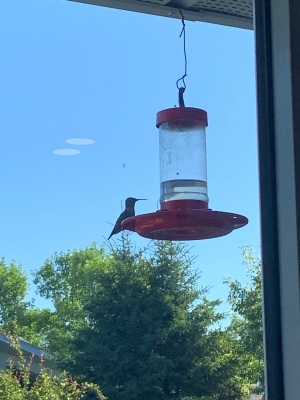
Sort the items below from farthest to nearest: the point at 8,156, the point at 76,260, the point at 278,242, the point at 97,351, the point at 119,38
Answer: the point at 119,38
the point at 8,156
the point at 76,260
the point at 97,351
the point at 278,242

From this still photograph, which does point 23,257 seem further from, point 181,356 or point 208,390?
point 208,390

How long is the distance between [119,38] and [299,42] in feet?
5.15

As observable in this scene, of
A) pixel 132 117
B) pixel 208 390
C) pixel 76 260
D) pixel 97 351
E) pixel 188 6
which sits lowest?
pixel 208 390

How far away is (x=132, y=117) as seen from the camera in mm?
2100

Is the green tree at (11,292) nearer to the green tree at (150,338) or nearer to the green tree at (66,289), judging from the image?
the green tree at (66,289)

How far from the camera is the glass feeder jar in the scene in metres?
0.98

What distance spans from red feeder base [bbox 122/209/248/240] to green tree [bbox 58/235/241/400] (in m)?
0.59

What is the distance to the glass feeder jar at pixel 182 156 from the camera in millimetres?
982

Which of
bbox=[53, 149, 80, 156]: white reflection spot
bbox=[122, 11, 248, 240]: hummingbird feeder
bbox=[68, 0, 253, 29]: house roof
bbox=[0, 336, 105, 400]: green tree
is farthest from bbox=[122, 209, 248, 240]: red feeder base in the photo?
bbox=[53, 149, 80, 156]: white reflection spot

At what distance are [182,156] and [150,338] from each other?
0.55 meters

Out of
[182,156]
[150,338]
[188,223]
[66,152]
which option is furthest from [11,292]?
[66,152]

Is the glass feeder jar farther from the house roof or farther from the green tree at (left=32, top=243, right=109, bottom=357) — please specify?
the green tree at (left=32, top=243, right=109, bottom=357)

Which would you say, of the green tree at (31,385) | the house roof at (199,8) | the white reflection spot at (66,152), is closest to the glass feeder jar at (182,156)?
the house roof at (199,8)

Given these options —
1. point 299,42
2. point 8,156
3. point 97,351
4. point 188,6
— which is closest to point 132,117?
point 8,156
